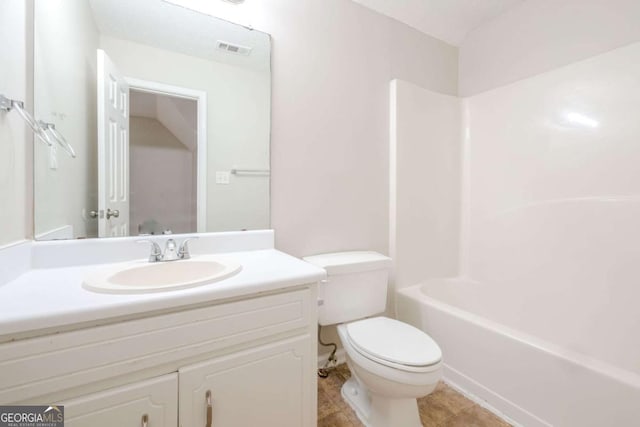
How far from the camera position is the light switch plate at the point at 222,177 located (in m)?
1.39

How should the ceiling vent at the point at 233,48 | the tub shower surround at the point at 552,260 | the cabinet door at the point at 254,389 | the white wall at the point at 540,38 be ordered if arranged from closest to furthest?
1. the cabinet door at the point at 254,389
2. the tub shower surround at the point at 552,260
3. the ceiling vent at the point at 233,48
4. the white wall at the point at 540,38

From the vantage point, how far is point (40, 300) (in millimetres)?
716

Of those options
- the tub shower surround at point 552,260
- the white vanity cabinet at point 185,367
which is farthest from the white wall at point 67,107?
the tub shower surround at point 552,260

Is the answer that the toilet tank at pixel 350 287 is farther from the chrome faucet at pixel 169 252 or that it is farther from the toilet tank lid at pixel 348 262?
the chrome faucet at pixel 169 252

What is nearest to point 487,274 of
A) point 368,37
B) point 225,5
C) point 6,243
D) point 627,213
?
point 627,213

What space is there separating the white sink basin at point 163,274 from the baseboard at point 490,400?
4.60 ft

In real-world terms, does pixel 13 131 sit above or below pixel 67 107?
below

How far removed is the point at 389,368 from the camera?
111 cm

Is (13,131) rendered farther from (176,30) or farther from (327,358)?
(327,358)

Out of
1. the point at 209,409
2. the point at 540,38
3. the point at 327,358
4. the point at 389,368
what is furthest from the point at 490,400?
the point at 540,38

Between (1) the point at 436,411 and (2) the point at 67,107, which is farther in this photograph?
(1) the point at 436,411

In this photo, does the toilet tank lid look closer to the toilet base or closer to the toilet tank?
the toilet tank

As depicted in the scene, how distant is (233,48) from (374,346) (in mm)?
1572

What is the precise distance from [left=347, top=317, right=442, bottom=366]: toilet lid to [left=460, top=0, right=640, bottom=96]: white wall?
6.02 ft
